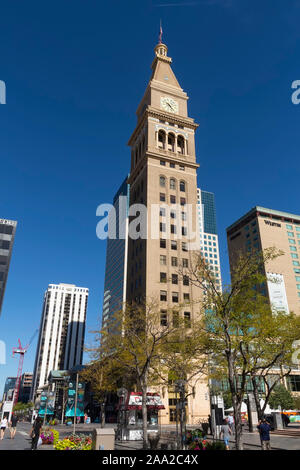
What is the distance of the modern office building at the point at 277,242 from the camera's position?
398ft

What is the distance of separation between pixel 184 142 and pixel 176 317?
55980 millimetres

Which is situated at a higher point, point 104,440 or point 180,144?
point 180,144

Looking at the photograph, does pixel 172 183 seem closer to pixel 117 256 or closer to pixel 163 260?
pixel 163 260

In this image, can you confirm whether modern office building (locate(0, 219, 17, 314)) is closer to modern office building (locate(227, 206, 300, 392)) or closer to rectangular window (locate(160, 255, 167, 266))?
rectangular window (locate(160, 255, 167, 266))

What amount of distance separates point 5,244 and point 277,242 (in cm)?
10753

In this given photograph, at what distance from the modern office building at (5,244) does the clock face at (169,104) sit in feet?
263

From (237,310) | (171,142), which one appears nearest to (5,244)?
(171,142)

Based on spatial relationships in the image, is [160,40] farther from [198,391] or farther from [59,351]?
[59,351]

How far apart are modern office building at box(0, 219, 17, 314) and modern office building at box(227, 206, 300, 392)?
88.2 metres

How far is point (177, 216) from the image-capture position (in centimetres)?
7400

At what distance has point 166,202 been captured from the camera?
7431 centimetres

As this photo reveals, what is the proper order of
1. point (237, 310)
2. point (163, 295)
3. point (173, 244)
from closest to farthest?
point (237, 310), point (163, 295), point (173, 244)

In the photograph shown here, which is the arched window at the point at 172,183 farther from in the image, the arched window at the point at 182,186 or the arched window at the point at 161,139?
the arched window at the point at 161,139

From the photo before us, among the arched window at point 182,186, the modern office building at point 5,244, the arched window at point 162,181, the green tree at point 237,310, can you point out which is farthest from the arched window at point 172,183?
the modern office building at point 5,244
